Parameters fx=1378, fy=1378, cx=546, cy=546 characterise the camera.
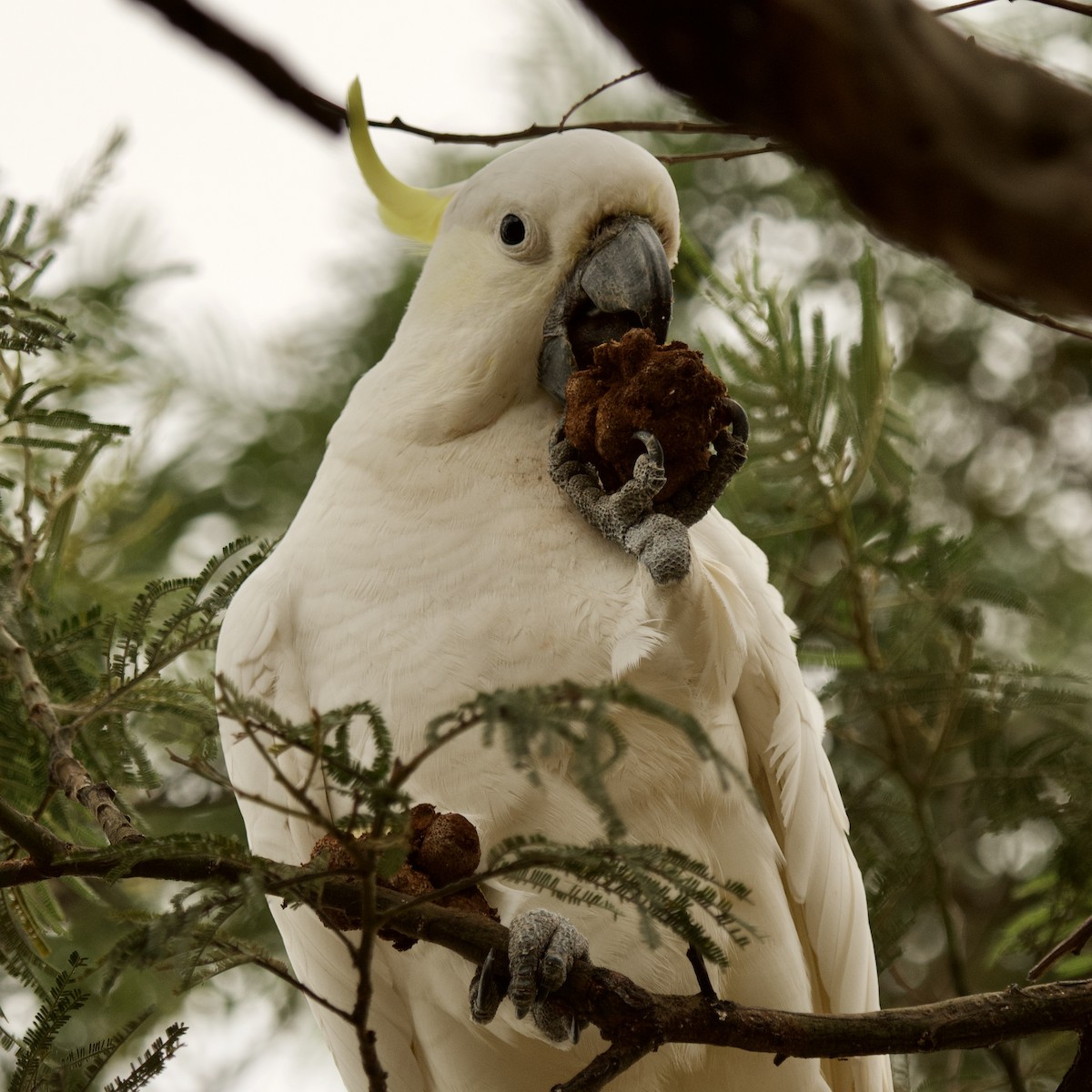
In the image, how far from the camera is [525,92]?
14.9 feet

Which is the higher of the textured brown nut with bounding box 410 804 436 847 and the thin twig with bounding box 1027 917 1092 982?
the thin twig with bounding box 1027 917 1092 982

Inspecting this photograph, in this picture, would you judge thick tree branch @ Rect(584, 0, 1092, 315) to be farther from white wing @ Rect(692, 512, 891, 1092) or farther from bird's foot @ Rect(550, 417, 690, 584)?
white wing @ Rect(692, 512, 891, 1092)

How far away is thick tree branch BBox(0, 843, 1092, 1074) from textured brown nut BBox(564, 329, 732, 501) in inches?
31.9

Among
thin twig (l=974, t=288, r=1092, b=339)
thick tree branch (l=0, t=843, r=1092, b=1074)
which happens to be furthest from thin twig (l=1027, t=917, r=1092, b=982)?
thin twig (l=974, t=288, r=1092, b=339)

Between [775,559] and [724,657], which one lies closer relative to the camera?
[724,657]

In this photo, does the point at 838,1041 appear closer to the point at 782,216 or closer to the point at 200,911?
the point at 200,911

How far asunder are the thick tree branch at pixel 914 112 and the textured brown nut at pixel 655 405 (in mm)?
1445

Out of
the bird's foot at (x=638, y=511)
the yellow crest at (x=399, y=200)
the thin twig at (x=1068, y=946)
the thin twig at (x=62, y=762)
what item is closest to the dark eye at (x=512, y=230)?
the yellow crest at (x=399, y=200)

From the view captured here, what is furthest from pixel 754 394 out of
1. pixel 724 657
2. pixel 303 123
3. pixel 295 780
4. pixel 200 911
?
pixel 303 123

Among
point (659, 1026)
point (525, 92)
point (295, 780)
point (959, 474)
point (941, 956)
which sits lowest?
point (659, 1026)

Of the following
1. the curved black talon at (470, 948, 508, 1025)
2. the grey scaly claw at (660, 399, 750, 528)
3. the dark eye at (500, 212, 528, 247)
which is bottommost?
the curved black talon at (470, 948, 508, 1025)

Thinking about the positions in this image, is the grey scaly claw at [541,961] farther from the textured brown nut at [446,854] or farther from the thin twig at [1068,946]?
the thin twig at [1068,946]

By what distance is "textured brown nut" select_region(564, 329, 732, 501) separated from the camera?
210 centimetres

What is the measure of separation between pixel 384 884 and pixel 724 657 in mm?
861
